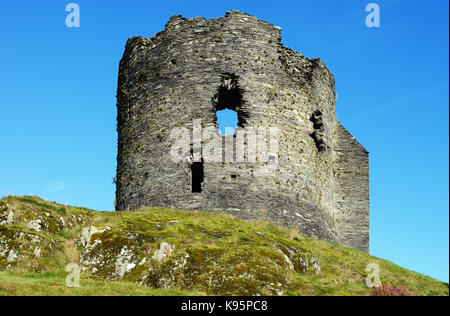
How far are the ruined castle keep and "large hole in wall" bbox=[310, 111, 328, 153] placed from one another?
0.04m

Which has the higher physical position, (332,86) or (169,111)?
(332,86)

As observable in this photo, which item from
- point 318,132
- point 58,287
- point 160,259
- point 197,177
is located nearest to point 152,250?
point 160,259

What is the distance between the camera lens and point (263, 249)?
15.1 m

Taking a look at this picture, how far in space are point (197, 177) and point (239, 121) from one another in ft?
8.38

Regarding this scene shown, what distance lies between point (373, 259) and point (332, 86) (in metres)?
9.36

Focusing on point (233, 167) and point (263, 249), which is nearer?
point (263, 249)

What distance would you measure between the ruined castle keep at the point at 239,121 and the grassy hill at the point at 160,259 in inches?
118

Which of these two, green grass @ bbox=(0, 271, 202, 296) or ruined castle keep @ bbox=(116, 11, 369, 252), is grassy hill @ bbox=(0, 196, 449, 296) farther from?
ruined castle keep @ bbox=(116, 11, 369, 252)

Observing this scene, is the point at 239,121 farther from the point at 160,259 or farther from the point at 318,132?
the point at 160,259

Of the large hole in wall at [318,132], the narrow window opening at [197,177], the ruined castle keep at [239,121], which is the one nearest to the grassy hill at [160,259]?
the ruined castle keep at [239,121]
